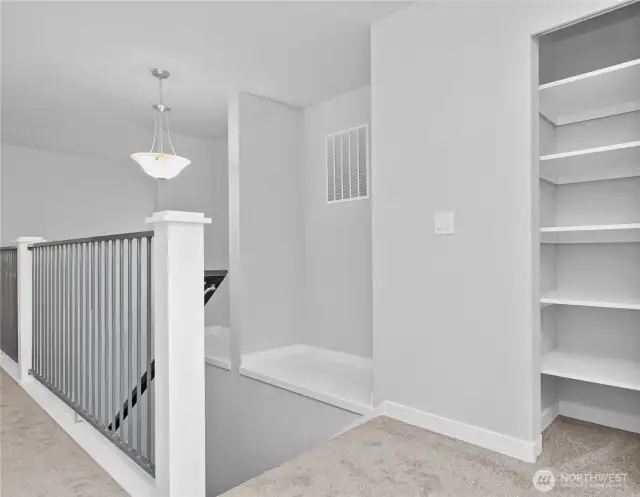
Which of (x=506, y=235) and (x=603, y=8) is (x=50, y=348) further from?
(x=603, y=8)

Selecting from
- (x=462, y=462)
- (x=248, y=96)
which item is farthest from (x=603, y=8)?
(x=248, y=96)

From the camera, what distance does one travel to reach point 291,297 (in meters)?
3.96

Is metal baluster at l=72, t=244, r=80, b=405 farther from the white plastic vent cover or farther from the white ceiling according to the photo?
the white plastic vent cover

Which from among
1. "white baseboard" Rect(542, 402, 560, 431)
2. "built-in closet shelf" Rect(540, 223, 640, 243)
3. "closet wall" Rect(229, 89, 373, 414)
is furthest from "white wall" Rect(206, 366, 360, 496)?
"built-in closet shelf" Rect(540, 223, 640, 243)

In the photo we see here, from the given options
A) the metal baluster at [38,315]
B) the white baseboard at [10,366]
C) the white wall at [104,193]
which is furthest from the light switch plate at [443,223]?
the white wall at [104,193]

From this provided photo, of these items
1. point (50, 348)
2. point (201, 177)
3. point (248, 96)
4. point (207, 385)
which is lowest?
point (207, 385)

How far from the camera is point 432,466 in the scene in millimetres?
1887

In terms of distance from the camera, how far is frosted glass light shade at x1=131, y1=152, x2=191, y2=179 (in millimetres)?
3271

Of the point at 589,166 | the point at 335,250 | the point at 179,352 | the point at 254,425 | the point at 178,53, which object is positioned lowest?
the point at 254,425

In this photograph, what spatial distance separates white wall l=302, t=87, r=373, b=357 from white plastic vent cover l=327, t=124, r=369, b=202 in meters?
0.06

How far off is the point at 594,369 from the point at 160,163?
304cm

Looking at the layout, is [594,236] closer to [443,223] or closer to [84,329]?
[443,223]

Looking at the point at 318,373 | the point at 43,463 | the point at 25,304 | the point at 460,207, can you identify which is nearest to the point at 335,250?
the point at 318,373

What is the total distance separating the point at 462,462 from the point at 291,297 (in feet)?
7.48
